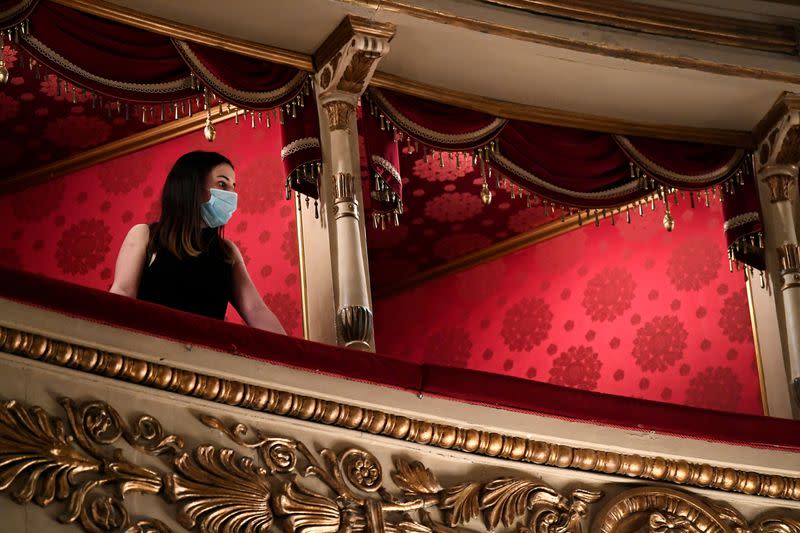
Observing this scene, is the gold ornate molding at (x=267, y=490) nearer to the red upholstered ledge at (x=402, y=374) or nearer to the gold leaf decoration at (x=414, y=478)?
the gold leaf decoration at (x=414, y=478)

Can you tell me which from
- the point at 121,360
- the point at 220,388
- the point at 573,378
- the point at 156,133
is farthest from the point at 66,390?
the point at 573,378

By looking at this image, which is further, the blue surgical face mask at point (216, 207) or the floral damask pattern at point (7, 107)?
the floral damask pattern at point (7, 107)

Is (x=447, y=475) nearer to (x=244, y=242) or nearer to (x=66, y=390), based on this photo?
(x=66, y=390)

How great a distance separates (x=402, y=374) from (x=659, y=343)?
10.9 feet

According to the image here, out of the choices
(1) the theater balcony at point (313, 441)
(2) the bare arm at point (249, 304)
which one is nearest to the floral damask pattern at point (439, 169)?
(2) the bare arm at point (249, 304)

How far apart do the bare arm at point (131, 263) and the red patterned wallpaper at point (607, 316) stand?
10.1ft

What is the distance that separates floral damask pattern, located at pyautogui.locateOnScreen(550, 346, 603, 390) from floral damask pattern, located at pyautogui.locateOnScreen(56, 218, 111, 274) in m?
2.23

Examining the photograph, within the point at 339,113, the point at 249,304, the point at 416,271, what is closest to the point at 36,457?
the point at 249,304

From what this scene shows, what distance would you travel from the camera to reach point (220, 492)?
3662 millimetres

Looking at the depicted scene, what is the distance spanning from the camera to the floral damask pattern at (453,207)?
7.55 m

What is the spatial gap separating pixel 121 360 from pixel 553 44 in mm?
2808

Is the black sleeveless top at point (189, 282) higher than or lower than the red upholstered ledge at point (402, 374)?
higher

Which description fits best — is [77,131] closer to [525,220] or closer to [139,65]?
[139,65]

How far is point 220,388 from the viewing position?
3777mm
